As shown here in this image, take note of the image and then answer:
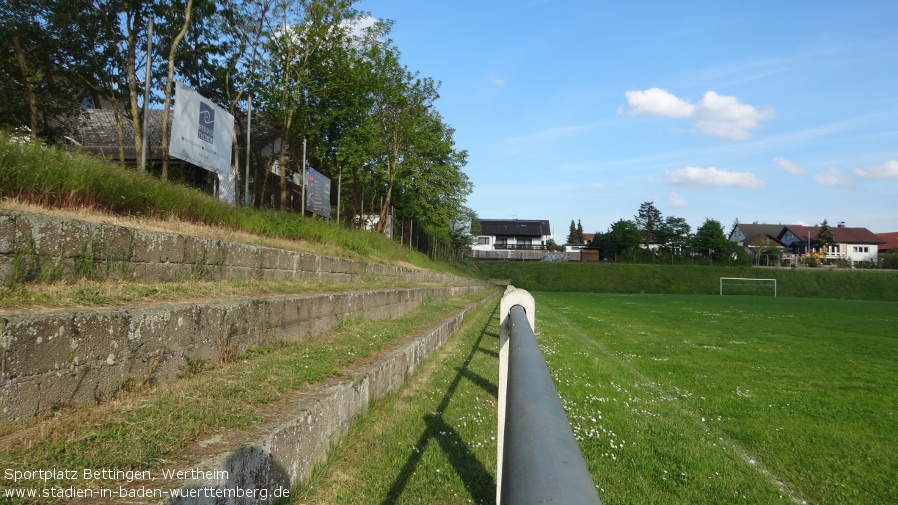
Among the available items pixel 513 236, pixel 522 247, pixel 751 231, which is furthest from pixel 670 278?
A: pixel 751 231

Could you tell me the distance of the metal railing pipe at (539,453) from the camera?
750 millimetres

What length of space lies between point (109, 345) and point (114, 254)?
1.57 metres

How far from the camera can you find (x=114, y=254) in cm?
402

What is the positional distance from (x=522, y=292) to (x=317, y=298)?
10.5ft

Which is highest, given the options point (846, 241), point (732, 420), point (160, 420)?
point (846, 241)

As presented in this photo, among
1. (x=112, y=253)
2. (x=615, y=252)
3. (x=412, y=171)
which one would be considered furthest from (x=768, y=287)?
(x=112, y=253)

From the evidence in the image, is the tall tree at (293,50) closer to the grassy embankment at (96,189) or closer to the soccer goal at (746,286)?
the grassy embankment at (96,189)

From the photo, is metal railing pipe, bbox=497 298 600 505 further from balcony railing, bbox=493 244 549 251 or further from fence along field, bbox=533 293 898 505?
balcony railing, bbox=493 244 549 251

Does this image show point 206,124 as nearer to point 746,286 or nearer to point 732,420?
point 732,420

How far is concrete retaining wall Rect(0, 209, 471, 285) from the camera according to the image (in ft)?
10.4

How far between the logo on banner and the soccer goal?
4940 cm

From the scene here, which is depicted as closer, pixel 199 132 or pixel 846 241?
pixel 199 132

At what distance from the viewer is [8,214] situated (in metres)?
3.08

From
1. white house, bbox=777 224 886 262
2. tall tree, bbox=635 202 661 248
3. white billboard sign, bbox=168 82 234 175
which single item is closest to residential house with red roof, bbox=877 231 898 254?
white house, bbox=777 224 886 262
